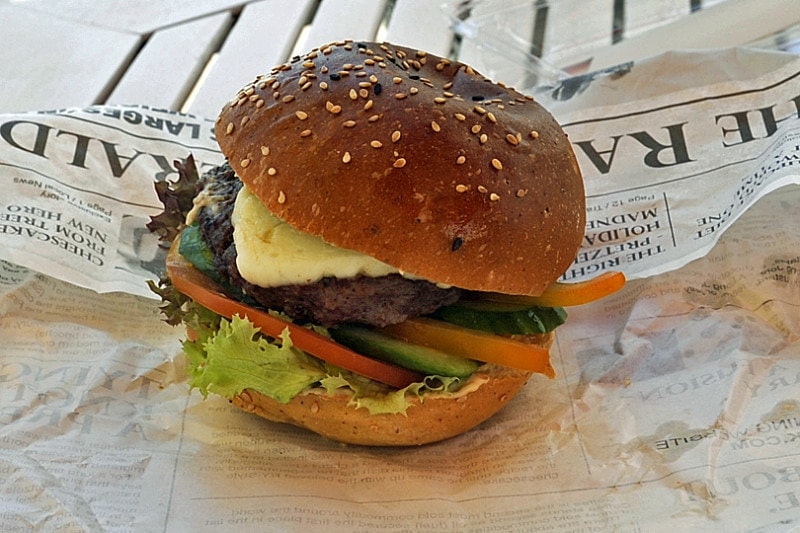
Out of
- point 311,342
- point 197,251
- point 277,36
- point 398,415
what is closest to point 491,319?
point 398,415

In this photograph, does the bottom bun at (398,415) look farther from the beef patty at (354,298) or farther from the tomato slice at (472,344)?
the beef patty at (354,298)

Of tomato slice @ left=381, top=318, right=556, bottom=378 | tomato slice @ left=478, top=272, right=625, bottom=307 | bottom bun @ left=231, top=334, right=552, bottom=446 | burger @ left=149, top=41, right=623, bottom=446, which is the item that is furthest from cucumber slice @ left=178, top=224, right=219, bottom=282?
tomato slice @ left=478, top=272, right=625, bottom=307

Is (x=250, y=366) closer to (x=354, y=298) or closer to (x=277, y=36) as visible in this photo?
(x=354, y=298)

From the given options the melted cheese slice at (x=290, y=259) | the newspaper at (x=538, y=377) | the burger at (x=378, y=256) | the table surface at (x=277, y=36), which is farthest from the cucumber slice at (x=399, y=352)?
the table surface at (x=277, y=36)

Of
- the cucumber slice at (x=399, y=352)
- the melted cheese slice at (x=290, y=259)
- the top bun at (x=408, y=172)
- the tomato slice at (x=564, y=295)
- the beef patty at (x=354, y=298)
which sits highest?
the top bun at (x=408, y=172)

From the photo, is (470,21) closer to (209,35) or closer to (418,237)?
(209,35)
